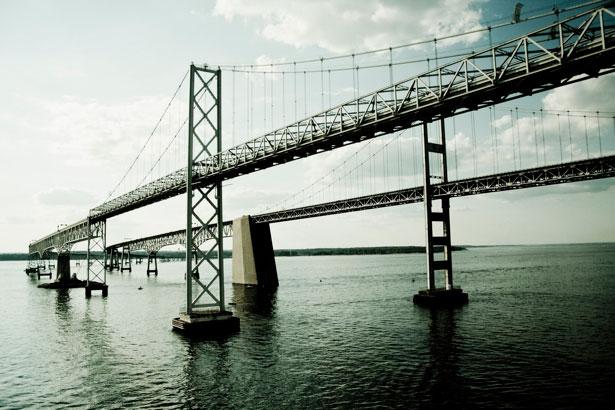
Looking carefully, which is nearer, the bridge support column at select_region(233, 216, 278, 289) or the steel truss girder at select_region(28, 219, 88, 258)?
the bridge support column at select_region(233, 216, 278, 289)

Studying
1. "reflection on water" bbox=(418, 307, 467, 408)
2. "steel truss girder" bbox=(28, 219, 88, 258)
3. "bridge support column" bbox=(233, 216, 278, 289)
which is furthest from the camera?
"steel truss girder" bbox=(28, 219, 88, 258)

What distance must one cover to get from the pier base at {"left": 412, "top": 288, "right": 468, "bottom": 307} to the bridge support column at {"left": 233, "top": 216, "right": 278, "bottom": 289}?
34.8 metres

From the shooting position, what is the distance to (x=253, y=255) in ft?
241

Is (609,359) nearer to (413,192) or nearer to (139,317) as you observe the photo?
(139,317)

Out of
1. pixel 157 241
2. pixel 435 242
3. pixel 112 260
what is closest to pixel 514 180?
pixel 435 242

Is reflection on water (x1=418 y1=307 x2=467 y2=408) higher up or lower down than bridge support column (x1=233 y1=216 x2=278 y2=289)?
lower down

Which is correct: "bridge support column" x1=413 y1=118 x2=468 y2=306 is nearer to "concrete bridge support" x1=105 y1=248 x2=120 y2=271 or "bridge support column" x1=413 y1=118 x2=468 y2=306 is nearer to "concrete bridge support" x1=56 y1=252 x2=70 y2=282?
"concrete bridge support" x1=56 y1=252 x2=70 y2=282

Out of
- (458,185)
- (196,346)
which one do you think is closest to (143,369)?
(196,346)

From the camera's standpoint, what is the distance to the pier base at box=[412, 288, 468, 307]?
1569 inches

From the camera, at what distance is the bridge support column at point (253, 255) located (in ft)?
238

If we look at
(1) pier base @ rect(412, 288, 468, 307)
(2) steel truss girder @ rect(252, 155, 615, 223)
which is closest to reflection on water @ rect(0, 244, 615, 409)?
(1) pier base @ rect(412, 288, 468, 307)

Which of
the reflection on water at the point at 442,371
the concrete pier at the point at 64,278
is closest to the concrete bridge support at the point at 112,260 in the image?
the concrete pier at the point at 64,278

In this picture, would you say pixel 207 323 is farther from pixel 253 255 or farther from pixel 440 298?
pixel 253 255

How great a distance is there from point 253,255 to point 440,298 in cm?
3969
